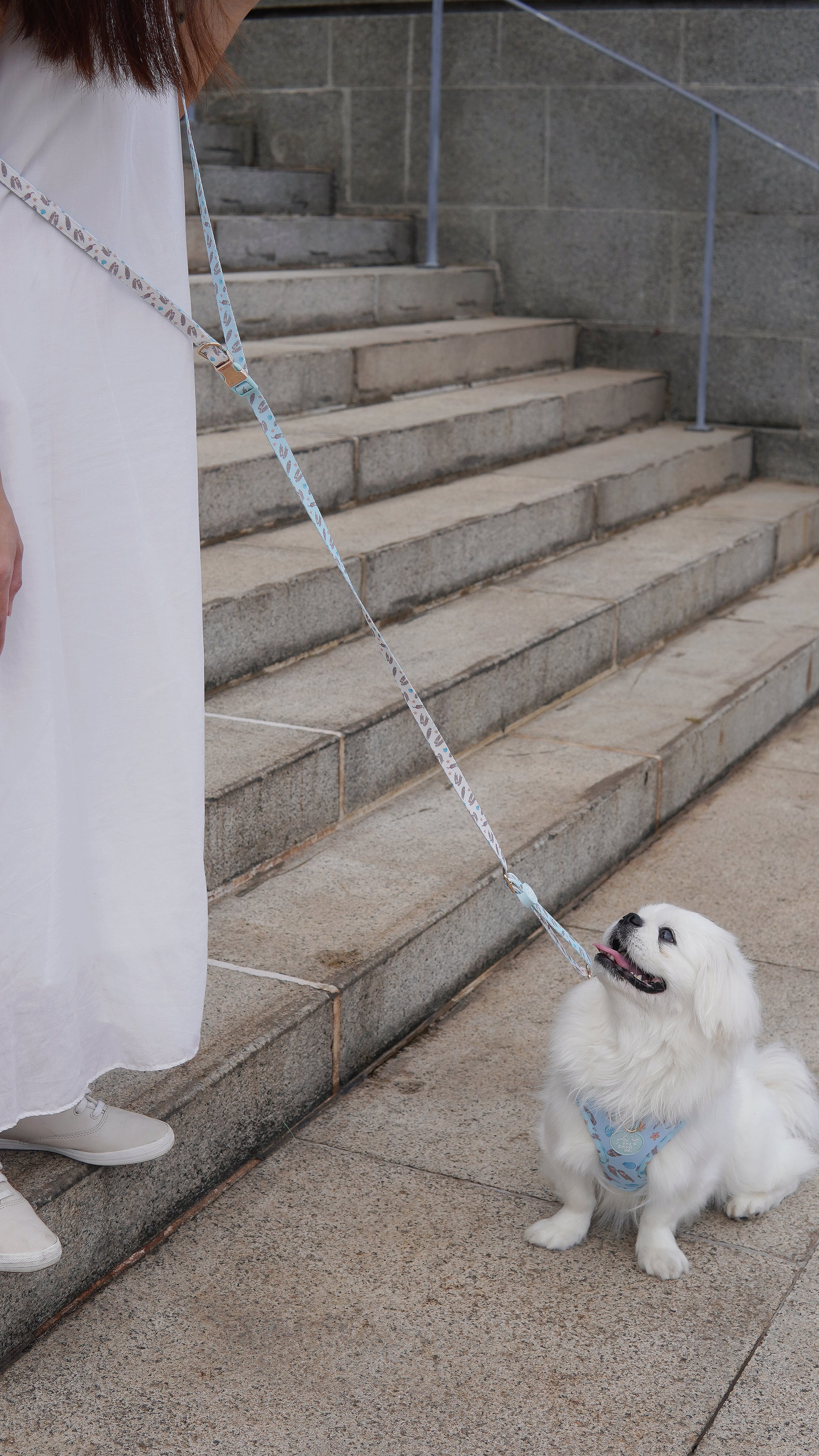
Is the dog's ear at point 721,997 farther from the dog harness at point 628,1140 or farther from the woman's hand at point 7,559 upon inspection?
the woman's hand at point 7,559

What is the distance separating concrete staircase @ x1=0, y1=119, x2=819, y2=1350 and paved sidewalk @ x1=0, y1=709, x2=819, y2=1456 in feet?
0.40

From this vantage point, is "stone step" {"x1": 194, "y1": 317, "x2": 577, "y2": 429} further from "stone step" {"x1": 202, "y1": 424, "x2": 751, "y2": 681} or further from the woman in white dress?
the woman in white dress

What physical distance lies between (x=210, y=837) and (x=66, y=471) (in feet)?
4.43

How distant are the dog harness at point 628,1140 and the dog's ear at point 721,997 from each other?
18cm

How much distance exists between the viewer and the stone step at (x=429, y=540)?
398 centimetres

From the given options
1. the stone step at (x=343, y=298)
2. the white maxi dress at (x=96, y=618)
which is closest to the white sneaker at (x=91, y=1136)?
the white maxi dress at (x=96, y=618)

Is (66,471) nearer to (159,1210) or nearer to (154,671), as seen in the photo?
(154,671)

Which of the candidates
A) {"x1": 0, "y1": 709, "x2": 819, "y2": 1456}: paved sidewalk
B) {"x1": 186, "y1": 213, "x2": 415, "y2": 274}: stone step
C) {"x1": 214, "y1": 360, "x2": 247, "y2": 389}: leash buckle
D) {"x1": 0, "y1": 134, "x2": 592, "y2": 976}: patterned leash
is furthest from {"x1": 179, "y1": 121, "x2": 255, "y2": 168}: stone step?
{"x1": 0, "y1": 709, "x2": 819, "y2": 1456}: paved sidewalk

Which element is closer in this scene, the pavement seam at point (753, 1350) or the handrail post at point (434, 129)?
the pavement seam at point (753, 1350)

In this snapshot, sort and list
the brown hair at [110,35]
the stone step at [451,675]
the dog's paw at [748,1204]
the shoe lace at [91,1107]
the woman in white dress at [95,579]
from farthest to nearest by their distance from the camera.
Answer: the stone step at [451,675] → the dog's paw at [748,1204] → the shoe lace at [91,1107] → the woman in white dress at [95,579] → the brown hair at [110,35]

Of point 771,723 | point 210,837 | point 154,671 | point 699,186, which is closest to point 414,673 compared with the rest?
point 210,837

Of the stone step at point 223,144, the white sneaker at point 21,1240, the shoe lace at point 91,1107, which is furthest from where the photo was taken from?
the stone step at point 223,144

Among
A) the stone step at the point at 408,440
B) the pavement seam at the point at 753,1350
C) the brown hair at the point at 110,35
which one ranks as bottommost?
the pavement seam at the point at 753,1350

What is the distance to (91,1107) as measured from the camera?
2248mm
